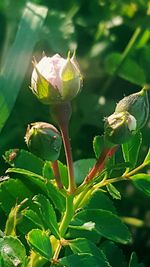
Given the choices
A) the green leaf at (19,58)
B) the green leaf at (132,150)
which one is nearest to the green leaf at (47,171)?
the green leaf at (132,150)

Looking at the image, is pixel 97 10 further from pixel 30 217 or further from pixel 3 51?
pixel 30 217

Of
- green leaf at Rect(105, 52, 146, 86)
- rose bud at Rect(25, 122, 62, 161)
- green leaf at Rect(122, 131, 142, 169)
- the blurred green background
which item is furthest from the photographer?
green leaf at Rect(105, 52, 146, 86)

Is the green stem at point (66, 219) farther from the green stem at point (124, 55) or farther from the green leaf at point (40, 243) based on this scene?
the green stem at point (124, 55)

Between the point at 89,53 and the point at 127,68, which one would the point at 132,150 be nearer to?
the point at 127,68

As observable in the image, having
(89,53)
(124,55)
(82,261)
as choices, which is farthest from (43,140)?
(89,53)

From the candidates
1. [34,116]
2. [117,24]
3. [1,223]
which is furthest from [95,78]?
[1,223]

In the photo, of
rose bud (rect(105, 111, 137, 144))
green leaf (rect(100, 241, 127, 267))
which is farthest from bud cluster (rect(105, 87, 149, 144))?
green leaf (rect(100, 241, 127, 267))

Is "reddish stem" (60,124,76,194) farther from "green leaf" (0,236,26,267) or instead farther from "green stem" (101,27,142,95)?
"green stem" (101,27,142,95)
